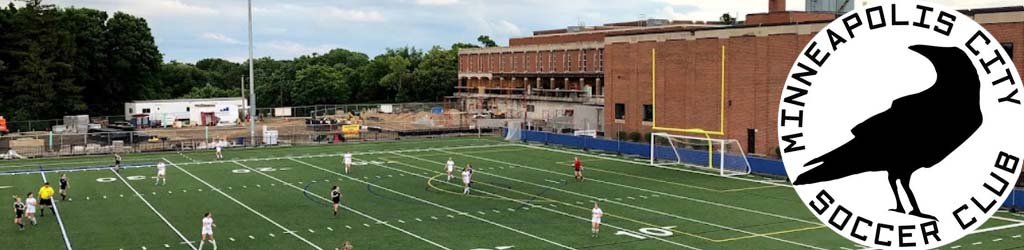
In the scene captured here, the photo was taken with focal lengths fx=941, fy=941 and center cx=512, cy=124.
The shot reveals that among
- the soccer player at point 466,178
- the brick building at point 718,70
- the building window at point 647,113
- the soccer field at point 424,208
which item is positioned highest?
the brick building at point 718,70

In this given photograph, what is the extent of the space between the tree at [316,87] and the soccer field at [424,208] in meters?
65.2

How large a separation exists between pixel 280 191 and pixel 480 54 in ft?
227

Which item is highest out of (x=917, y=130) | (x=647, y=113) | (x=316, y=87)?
(x=316, y=87)

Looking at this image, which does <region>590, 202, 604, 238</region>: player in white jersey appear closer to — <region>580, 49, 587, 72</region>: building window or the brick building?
the brick building

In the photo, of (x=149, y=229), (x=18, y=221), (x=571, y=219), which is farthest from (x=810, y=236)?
(x=18, y=221)

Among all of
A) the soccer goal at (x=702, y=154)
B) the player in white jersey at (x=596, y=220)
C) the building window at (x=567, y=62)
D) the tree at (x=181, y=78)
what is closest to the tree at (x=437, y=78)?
the building window at (x=567, y=62)

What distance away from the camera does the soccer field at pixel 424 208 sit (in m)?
25.8

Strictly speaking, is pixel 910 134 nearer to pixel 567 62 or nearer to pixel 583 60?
pixel 583 60

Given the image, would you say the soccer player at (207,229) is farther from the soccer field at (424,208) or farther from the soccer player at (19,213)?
the soccer player at (19,213)

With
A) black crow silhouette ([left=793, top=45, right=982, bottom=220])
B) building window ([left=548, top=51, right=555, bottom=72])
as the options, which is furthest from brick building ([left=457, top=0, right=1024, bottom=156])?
black crow silhouette ([left=793, top=45, right=982, bottom=220])

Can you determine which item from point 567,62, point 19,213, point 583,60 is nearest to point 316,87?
point 567,62

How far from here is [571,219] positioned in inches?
1155

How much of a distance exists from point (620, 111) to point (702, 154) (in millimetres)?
15960

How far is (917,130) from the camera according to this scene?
3.09m
